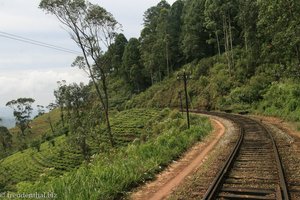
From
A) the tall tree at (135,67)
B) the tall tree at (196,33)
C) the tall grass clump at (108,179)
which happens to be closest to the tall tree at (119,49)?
the tall tree at (135,67)

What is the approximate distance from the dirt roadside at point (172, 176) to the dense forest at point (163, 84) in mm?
443

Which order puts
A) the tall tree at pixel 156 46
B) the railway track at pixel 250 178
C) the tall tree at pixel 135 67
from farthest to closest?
the tall tree at pixel 135 67
the tall tree at pixel 156 46
the railway track at pixel 250 178

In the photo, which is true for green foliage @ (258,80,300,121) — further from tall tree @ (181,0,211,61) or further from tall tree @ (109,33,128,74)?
tall tree @ (109,33,128,74)

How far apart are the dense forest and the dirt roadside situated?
17.4 inches

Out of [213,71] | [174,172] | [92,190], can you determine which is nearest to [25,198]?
[92,190]

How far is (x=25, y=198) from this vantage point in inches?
384

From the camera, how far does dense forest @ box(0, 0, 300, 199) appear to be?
18.3 meters

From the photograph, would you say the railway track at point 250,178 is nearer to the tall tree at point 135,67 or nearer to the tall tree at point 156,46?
the tall tree at point 156,46

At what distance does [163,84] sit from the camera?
3031 inches

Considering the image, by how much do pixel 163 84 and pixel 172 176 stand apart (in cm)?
6425

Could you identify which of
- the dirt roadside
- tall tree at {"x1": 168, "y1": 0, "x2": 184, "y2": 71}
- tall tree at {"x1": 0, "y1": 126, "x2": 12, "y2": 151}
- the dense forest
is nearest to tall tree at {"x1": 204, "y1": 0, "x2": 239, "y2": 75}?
the dense forest

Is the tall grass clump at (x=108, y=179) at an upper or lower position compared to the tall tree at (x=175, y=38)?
lower

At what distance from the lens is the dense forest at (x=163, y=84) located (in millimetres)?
18297

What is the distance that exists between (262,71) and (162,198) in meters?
44.7
